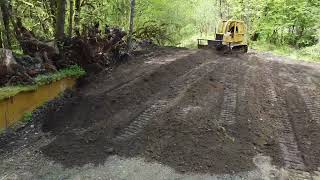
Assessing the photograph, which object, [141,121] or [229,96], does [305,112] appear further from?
[141,121]

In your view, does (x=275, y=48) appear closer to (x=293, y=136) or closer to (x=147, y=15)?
(x=147, y=15)

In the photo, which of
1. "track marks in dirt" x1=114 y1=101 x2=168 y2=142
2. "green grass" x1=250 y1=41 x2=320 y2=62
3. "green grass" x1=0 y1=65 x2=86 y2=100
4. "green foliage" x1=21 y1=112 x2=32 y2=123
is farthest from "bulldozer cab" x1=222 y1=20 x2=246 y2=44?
"green foliage" x1=21 y1=112 x2=32 y2=123

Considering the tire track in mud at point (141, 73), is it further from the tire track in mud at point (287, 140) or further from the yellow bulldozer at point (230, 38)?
the tire track in mud at point (287, 140)

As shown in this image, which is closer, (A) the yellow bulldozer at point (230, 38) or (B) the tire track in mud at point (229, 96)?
(B) the tire track in mud at point (229, 96)

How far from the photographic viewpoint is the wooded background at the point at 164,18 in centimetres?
1186

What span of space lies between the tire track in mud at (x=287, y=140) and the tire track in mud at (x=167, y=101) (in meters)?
2.16

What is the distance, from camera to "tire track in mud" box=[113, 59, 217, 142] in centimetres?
771

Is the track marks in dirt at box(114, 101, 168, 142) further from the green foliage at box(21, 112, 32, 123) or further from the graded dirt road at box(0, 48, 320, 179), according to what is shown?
the green foliage at box(21, 112, 32, 123)

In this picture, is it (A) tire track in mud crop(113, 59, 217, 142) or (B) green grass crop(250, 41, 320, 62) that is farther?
(B) green grass crop(250, 41, 320, 62)

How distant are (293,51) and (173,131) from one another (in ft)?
50.3

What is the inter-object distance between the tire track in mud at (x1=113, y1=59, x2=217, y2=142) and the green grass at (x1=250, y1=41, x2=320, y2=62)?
7428 mm

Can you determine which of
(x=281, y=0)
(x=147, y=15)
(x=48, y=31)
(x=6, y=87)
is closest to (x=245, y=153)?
(x=6, y=87)

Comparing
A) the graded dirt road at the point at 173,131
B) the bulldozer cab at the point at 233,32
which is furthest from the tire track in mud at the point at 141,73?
the bulldozer cab at the point at 233,32

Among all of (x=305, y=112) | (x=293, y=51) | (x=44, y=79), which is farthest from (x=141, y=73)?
(x=293, y=51)
